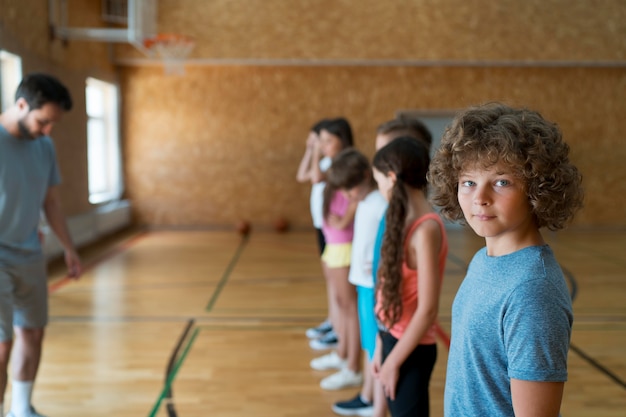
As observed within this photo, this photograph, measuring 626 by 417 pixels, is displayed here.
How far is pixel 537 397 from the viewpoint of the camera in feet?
2.98

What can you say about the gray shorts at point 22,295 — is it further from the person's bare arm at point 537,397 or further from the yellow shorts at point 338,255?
the person's bare arm at point 537,397

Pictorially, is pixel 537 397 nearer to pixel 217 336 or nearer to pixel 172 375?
pixel 172 375

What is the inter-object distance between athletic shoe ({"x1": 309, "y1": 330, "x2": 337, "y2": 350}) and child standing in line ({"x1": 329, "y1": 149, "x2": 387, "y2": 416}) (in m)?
0.87

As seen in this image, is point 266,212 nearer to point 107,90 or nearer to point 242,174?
point 242,174

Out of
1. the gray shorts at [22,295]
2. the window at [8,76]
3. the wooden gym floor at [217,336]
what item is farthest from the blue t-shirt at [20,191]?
the window at [8,76]

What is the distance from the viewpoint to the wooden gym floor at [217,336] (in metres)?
2.87

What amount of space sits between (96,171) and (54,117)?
6431 mm

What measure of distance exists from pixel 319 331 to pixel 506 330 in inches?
120

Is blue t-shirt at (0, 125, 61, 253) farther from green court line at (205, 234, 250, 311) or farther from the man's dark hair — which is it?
green court line at (205, 234, 250, 311)

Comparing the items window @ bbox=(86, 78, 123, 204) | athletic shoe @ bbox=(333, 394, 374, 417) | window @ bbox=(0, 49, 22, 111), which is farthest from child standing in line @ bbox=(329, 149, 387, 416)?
window @ bbox=(86, 78, 123, 204)

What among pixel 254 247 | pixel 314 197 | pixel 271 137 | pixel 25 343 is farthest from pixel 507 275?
pixel 271 137

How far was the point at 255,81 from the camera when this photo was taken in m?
8.68

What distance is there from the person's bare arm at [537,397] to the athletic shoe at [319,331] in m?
2.98

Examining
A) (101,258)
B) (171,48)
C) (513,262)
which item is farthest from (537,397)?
(171,48)
